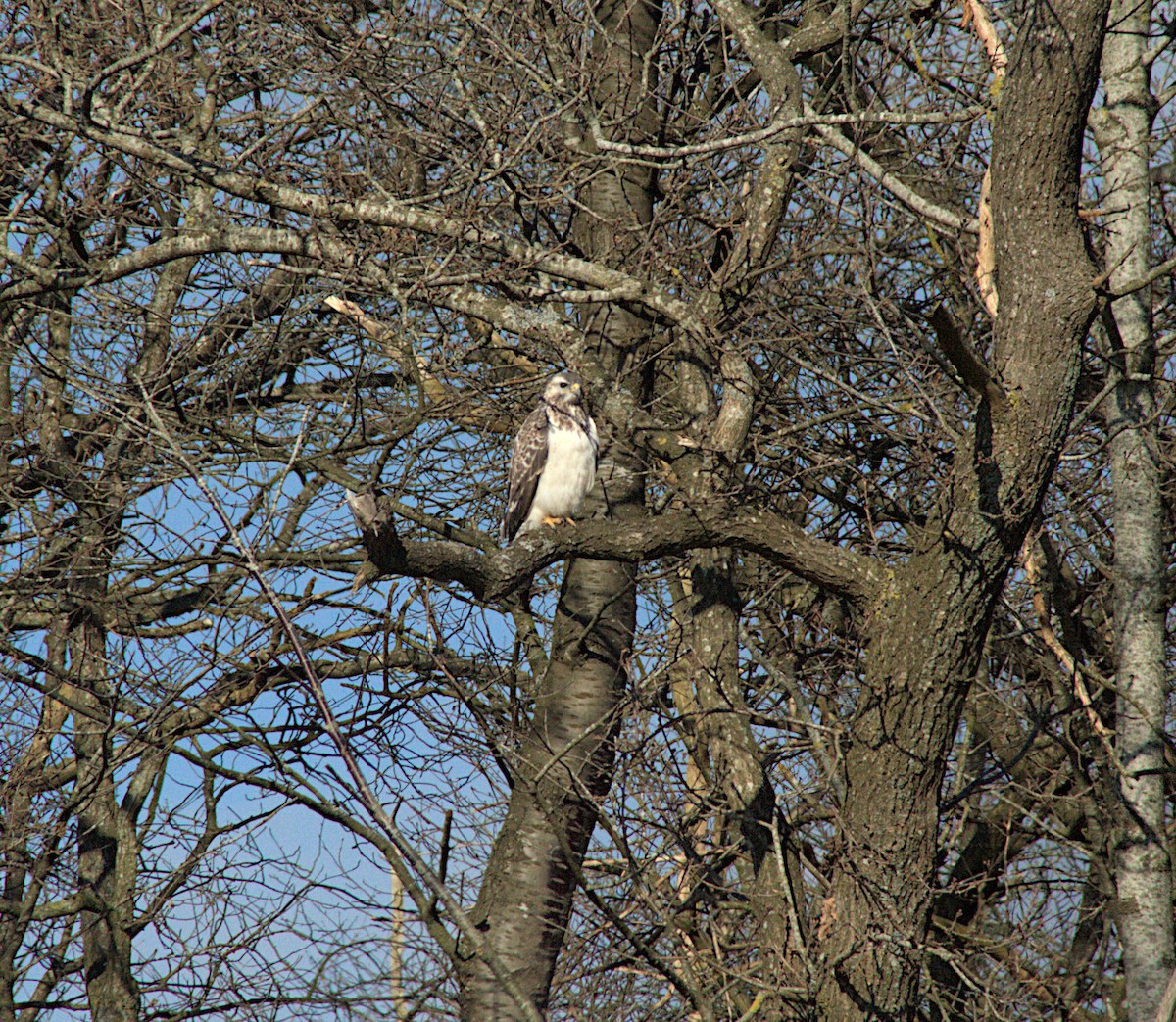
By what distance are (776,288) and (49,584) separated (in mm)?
4691

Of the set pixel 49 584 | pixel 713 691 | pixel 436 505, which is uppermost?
pixel 436 505

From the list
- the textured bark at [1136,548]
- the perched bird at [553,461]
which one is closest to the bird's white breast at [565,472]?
the perched bird at [553,461]

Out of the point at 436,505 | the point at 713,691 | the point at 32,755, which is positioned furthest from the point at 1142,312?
the point at 32,755

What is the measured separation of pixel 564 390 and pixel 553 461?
1.75ft

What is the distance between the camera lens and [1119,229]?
19.1 feet

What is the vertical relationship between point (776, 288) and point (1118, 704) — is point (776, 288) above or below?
above

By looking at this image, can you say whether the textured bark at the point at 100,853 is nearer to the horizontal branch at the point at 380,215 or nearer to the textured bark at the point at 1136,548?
the horizontal branch at the point at 380,215

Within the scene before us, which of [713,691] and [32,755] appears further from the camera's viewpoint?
[32,755]

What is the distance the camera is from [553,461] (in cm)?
653

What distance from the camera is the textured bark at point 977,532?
155 inches

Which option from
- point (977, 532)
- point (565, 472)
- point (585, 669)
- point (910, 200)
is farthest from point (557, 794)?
point (910, 200)

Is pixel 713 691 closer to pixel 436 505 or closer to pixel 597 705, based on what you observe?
pixel 597 705

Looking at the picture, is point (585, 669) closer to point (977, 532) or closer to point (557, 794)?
point (557, 794)

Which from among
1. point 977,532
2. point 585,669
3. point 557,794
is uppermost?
point 585,669
